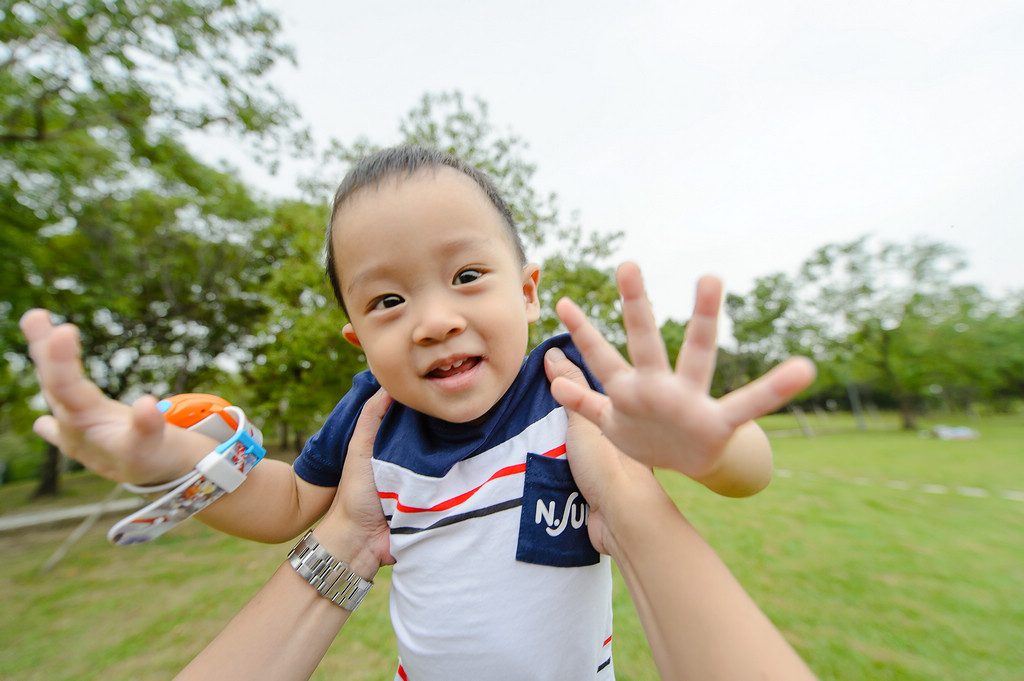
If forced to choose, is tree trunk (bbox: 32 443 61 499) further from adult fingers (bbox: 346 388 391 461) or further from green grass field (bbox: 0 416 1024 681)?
adult fingers (bbox: 346 388 391 461)

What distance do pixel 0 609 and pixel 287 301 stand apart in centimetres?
594

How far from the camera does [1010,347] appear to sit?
88.3 ft

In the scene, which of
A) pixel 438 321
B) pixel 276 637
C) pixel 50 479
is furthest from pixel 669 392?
pixel 50 479

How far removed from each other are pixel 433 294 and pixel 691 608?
2.87ft

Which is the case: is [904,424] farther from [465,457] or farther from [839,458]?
[465,457]

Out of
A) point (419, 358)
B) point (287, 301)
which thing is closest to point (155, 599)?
point (287, 301)

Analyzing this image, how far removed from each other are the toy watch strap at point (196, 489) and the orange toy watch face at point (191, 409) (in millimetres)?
25

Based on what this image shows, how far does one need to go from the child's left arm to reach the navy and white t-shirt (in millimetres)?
406

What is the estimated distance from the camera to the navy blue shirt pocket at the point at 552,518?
1.15 meters

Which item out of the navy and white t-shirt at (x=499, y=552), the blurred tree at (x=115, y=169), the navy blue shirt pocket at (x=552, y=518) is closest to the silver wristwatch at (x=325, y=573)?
the navy and white t-shirt at (x=499, y=552)

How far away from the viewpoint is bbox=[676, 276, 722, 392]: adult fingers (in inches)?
28.5

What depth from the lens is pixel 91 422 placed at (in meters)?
0.91

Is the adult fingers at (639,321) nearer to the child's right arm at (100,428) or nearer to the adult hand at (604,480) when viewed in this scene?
the adult hand at (604,480)

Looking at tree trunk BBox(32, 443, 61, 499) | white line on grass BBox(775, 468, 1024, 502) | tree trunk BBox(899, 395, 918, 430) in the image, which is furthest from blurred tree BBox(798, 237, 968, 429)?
tree trunk BBox(32, 443, 61, 499)
